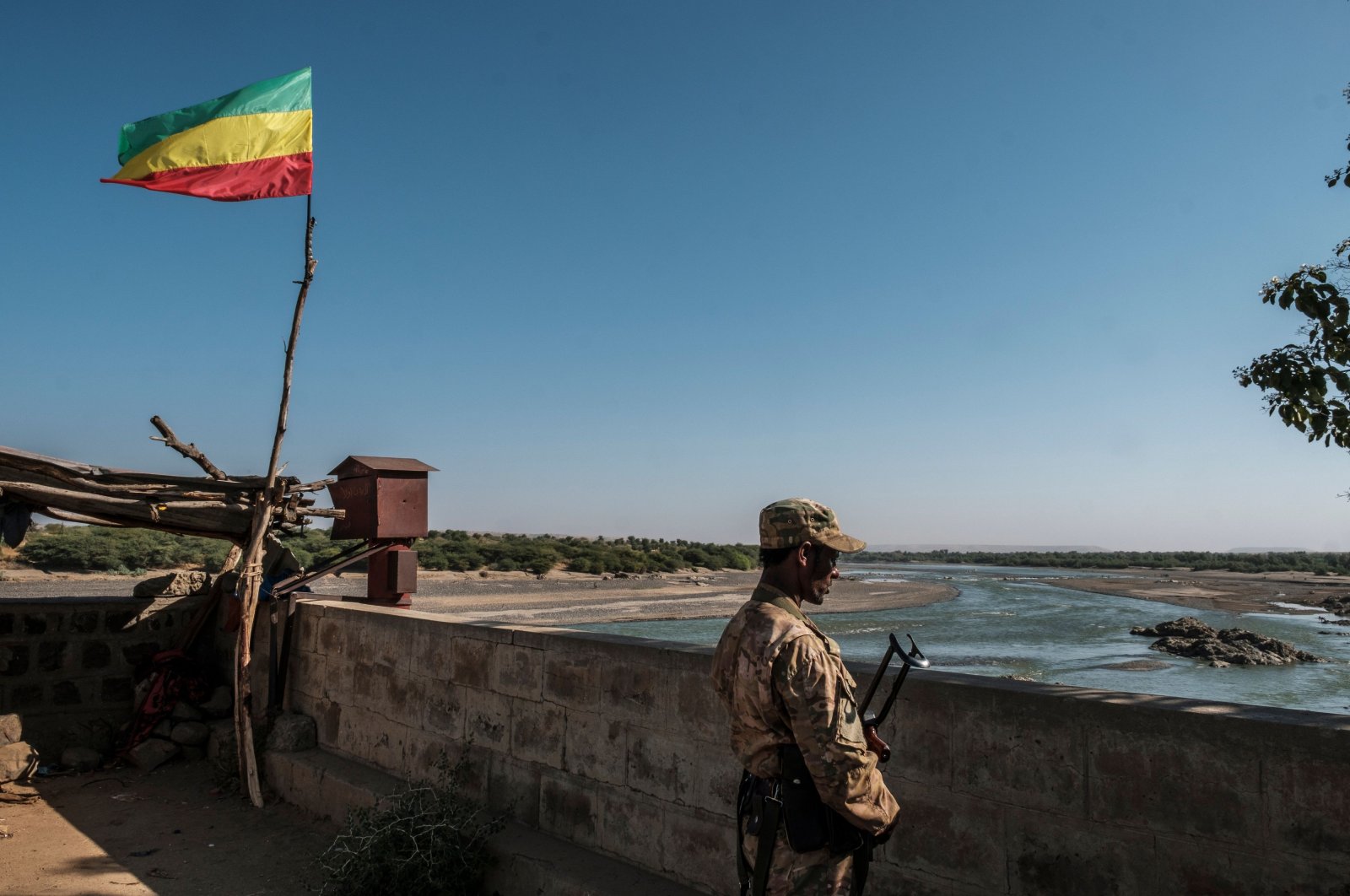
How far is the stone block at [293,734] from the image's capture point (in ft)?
23.8

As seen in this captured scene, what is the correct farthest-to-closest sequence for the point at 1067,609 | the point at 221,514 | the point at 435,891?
1. the point at 1067,609
2. the point at 221,514
3. the point at 435,891

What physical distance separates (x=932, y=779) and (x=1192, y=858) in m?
0.94

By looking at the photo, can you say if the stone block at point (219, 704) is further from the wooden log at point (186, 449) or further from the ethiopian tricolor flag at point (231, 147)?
the ethiopian tricolor flag at point (231, 147)

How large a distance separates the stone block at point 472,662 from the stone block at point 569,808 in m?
0.87

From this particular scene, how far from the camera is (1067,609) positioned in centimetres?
3819

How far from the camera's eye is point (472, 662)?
231 inches

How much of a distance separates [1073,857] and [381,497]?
6.73 meters

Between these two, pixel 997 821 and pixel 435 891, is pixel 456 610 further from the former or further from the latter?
pixel 997 821

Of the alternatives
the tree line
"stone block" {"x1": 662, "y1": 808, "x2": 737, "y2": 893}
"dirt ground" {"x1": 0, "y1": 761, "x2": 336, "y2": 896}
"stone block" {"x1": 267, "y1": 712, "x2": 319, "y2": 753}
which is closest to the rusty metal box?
"stone block" {"x1": 267, "y1": 712, "x2": 319, "y2": 753}

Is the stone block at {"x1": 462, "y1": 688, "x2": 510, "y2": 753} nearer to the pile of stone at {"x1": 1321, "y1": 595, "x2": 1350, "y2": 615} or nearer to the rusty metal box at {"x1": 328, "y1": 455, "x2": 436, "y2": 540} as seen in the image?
the rusty metal box at {"x1": 328, "y1": 455, "x2": 436, "y2": 540}

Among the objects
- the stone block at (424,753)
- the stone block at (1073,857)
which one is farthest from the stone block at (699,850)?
the stone block at (424,753)

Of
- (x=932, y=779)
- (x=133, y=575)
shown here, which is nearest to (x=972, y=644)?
(x=932, y=779)

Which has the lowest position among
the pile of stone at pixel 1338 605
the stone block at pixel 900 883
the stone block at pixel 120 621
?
the pile of stone at pixel 1338 605

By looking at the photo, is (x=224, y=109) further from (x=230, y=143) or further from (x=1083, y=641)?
(x=1083, y=641)
